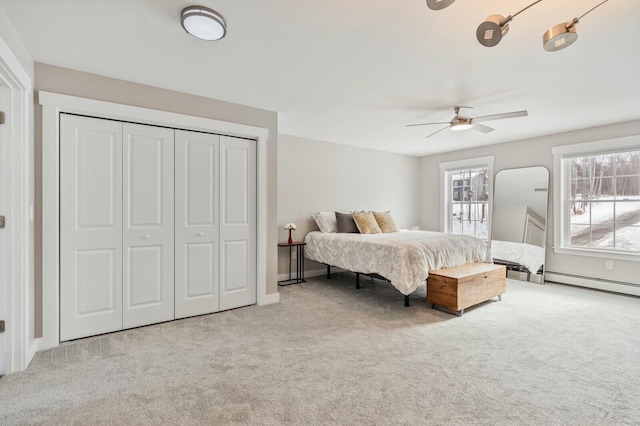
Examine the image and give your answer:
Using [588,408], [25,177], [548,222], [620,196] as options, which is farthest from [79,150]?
[620,196]

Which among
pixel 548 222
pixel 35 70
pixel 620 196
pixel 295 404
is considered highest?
pixel 35 70

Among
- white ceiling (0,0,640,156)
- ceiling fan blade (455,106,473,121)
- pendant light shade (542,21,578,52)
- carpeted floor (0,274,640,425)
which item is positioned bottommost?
carpeted floor (0,274,640,425)

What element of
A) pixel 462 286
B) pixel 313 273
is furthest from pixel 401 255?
pixel 313 273

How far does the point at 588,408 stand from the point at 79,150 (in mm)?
4165

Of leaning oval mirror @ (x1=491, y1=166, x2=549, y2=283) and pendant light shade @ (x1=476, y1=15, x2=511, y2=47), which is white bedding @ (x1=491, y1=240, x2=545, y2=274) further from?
pendant light shade @ (x1=476, y1=15, x2=511, y2=47)

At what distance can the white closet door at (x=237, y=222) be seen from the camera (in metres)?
3.51

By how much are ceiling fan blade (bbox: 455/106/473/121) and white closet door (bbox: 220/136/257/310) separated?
242 centimetres

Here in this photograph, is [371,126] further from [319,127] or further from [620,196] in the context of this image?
[620,196]

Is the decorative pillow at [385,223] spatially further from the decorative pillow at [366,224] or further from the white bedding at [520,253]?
the white bedding at [520,253]

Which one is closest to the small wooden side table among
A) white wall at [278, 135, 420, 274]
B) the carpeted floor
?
white wall at [278, 135, 420, 274]

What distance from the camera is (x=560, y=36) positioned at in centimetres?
171

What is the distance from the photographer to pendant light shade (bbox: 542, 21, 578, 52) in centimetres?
167

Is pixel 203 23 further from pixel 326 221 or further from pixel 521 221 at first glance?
pixel 521 221

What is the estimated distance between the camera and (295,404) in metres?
1.85
